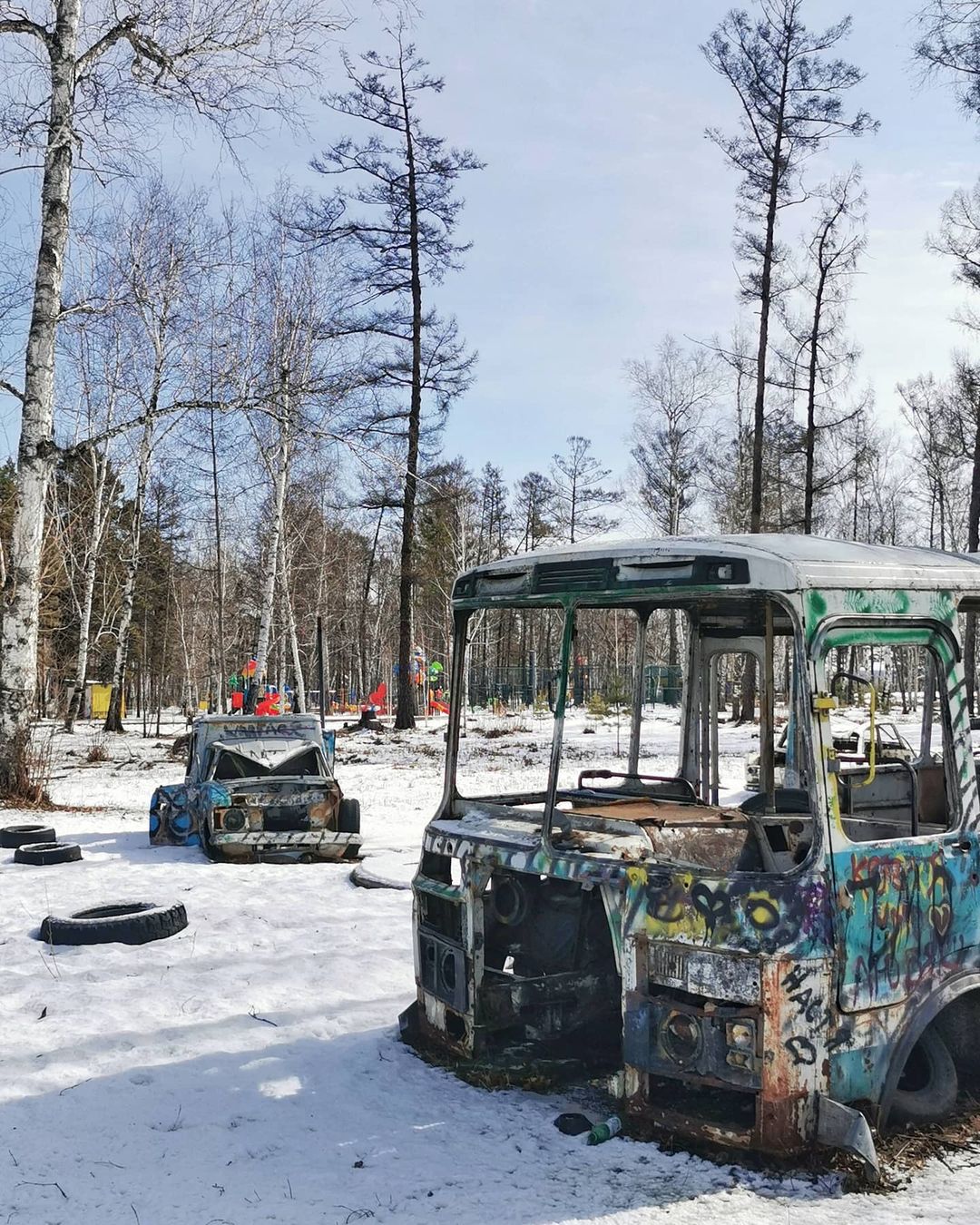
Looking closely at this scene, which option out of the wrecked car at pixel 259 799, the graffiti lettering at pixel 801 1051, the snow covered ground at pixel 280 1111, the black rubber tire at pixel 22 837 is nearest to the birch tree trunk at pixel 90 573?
the wrecked car at pixel 259 799

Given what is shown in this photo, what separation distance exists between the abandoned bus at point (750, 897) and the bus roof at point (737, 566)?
0.04ft

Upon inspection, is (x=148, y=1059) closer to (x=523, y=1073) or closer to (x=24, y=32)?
(x=523, y=1073)

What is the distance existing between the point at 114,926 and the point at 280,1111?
122 inches

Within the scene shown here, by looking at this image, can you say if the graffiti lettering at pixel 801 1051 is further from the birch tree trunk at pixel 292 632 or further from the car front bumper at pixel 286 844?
the birch tree trunk at pixel 292 632

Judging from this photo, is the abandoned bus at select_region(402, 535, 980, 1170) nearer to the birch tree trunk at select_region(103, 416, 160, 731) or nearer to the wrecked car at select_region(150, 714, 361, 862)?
the wrecked car at select_region(150, 714, 361, 862)

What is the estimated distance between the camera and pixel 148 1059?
5.41 meters

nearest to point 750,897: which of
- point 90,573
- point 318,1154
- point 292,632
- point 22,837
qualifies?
point 318,1154

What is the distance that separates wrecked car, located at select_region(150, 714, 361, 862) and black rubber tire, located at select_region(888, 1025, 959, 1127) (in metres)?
7.23

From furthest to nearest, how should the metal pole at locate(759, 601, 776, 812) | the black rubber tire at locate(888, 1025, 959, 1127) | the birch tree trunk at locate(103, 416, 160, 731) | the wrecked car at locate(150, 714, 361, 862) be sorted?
1. the birch tree trunk at locate(103, 416, 160, 731)
2. the wrecked car at locate(150, 714, 361, 862)
3. the metal pole at locate(759, 601, 776, 812)
4. the black rubber tire at locate(888, 1025, 959, 1127)

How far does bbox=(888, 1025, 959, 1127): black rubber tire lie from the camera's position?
4.48m

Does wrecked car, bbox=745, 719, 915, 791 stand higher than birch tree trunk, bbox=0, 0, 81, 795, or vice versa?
birch tree trunk, bbox=0, 0, 81, 795

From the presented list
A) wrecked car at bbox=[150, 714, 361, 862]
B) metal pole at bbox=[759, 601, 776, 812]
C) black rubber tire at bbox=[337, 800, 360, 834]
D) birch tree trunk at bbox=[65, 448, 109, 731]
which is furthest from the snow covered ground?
birch tree trunk at bbox=[65, 448, 109, 731]

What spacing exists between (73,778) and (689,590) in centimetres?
1639

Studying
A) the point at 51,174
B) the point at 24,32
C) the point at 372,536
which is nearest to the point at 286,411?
the point at 51,174
